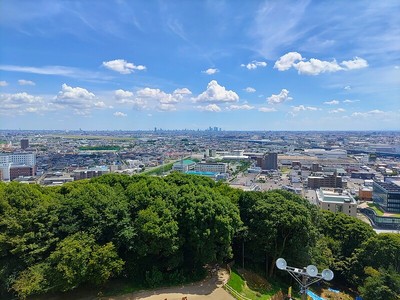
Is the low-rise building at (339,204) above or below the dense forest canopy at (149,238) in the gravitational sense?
below

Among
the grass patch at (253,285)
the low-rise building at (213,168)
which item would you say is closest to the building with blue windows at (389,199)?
the grass patch at (253,285)

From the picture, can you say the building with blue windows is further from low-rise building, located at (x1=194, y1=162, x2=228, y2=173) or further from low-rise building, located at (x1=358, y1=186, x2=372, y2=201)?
low-rise building, located at (x1=194, y1=162, x2=228, y2=173)

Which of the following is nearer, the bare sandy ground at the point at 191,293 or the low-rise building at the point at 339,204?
the bare sandy ground at the point at 191,293

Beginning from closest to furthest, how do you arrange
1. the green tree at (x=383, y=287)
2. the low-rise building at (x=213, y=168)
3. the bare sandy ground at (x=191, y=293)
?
1. the bare sandy ground at (x=191, y=293)
2. the green tree at (x=383, y=287)
3. the low-rise building at (x=213, y=168)

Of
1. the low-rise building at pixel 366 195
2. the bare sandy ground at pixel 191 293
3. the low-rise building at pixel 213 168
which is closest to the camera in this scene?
the bare sandy ground at pixel 191 293

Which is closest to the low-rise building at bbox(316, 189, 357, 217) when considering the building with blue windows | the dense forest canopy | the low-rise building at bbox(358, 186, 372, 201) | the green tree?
the building with blue windows

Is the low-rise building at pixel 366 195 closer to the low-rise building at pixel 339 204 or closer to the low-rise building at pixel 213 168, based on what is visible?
the low-rise building at pixel 339 204
